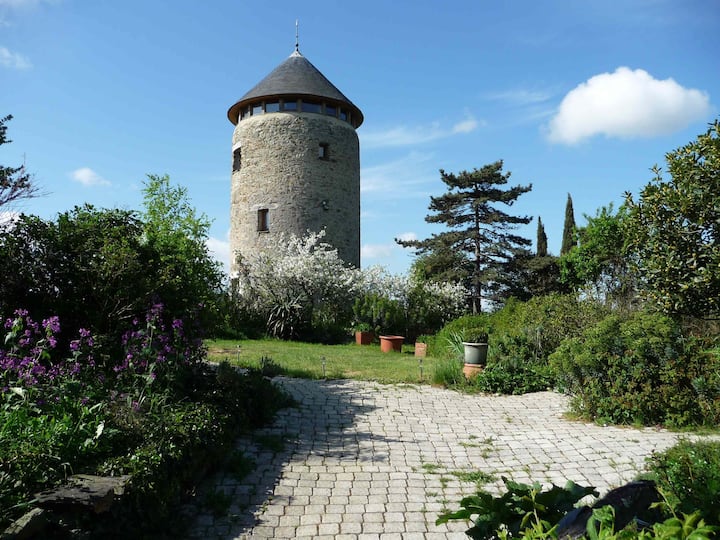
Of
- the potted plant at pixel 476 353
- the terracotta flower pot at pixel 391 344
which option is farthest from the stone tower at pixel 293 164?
the potted plant at pixel 476 353

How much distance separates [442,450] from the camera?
562 cm

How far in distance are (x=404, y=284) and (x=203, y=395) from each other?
1393 centimetres

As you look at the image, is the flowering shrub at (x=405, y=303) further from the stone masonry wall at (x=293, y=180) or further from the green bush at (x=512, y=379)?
the green bush at (x=512, y=379)

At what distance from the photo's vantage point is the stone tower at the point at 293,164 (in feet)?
72.3

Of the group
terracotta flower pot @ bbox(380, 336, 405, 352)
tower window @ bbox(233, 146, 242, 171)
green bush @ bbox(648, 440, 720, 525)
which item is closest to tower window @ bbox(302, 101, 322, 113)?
tower window @ bbox(233, 146, 242, 171)

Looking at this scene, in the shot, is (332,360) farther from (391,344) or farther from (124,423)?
(124,423)

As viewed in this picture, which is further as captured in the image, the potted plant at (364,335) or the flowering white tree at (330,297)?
the flowering white tree at (330,297)

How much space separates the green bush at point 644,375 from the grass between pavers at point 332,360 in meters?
3.09

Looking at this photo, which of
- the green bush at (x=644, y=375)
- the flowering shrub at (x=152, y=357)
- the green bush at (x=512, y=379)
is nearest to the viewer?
the flowering shrub at (x=152, y=357)

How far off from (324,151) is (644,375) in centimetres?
1820

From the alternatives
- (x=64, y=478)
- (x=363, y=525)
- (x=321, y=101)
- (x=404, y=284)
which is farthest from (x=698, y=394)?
(x=321, y=101)

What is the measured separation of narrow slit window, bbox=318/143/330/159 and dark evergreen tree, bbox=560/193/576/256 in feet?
44.2

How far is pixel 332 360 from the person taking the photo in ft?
39.7

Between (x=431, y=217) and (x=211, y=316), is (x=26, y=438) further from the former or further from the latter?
(x=431, y=217)
